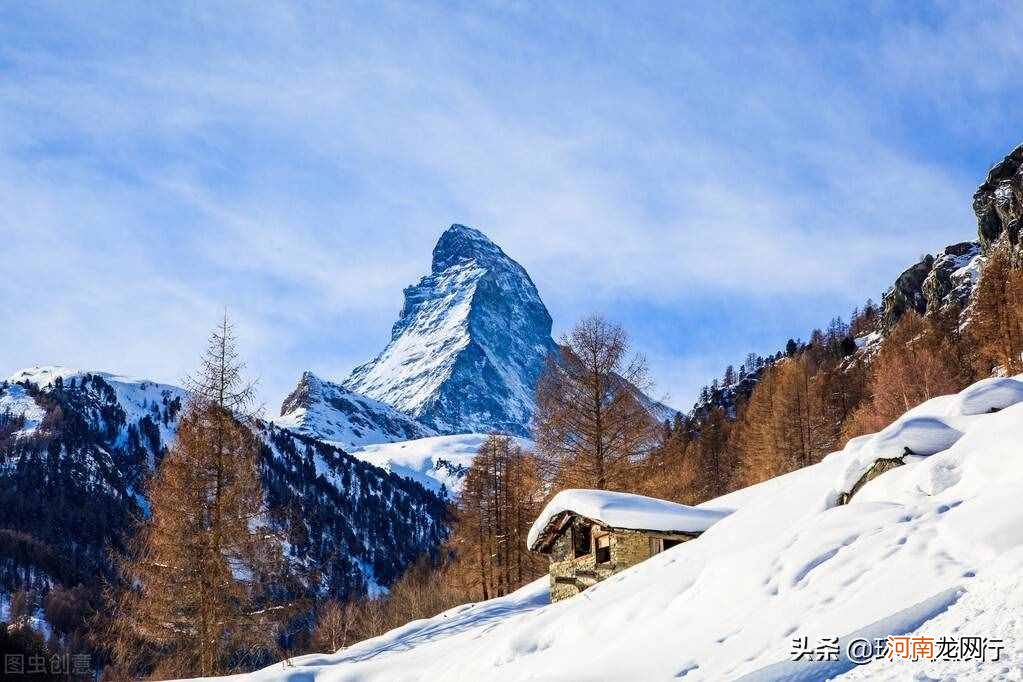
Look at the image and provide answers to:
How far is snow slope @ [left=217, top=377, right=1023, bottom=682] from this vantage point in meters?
5.84

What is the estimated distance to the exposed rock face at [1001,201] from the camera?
6184 cm

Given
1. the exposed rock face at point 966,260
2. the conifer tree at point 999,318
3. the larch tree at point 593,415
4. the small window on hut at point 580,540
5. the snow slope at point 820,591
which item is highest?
the exposed rock face at point 966,260

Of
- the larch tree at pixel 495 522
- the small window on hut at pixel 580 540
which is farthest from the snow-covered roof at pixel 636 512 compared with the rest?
the larch tree at pixel 495 522

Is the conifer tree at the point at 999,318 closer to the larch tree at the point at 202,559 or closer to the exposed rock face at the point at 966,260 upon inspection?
the exposed rock face at the point at 966,260

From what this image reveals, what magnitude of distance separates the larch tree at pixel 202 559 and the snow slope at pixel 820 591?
15.2 feet

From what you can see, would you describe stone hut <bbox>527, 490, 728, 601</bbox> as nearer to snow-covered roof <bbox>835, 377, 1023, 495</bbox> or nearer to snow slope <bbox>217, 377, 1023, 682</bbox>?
snow slope <bbox>217, 377, 1023, 682</bbox>

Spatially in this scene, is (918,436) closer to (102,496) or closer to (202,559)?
(202,559)

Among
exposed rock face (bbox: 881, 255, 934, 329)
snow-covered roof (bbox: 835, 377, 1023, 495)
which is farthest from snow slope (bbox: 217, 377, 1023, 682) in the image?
exposed rock face (bbox: 881, 255, 934, 329)

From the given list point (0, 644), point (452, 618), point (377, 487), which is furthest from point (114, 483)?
point (452, 618)

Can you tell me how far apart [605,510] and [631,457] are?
8045 millimetres

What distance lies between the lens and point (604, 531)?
18.6 m

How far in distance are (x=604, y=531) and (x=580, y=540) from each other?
1306 millimetres

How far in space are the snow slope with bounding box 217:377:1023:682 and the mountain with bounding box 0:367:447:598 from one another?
304 feet

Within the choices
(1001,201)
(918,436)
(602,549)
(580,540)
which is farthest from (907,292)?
(918,436)
